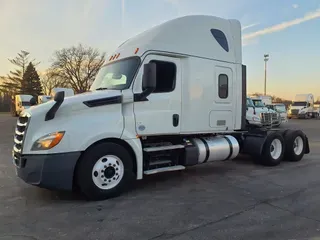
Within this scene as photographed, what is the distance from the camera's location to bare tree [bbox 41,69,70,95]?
5691cm

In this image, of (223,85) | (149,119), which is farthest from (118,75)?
(223,85)

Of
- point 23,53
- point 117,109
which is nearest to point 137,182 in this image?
point 117,109

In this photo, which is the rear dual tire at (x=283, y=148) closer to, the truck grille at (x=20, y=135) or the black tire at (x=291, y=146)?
the black tire at (x=291, y=146)

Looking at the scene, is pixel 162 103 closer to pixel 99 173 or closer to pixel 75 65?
pixel 99 173

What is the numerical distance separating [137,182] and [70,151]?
2.04 meters

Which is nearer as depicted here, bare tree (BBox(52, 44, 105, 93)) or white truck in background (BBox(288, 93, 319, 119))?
white truck in background (BBox(288, 93, 319, 119))

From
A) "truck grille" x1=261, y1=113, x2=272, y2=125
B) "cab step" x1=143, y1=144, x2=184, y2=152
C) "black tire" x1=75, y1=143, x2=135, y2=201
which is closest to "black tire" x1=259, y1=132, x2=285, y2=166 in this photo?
"truck grille" x1=261, y1=113, x2=272, y2=125

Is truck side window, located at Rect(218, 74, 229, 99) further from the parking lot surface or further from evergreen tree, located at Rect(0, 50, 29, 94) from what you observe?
evergreen tree, located at Rect(0, 50, 29, 94)

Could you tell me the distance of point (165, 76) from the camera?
6117 mm

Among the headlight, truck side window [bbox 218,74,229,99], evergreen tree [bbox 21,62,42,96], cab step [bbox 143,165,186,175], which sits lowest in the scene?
cab step [bbox 143,165,186,175]

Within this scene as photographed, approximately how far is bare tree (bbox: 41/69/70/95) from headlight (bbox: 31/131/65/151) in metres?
53.8

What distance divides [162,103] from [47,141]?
2.33 meters

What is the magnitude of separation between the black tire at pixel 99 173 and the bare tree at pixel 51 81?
53682 millimetres

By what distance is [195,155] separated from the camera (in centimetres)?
648
